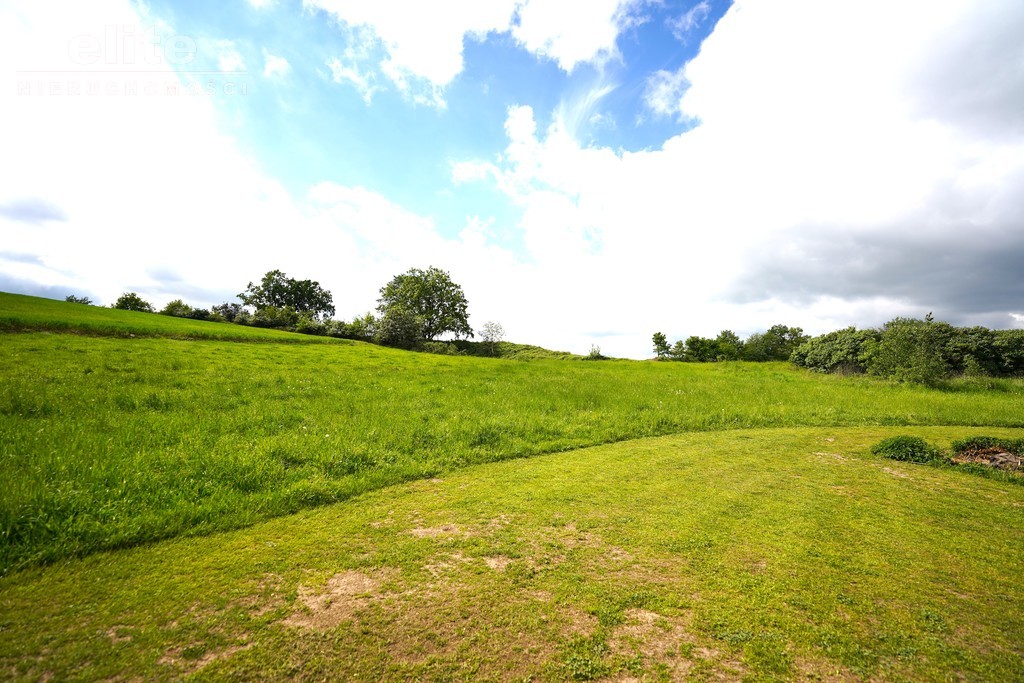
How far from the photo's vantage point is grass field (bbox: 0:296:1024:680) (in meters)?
3.53

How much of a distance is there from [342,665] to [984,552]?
8.55 meters

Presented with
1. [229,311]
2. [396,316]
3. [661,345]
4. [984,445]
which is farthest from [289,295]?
[984,445]

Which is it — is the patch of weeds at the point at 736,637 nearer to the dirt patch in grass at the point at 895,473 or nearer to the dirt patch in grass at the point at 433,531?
the dirt patch in grass at the point at 433,531

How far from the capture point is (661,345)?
2859 inches

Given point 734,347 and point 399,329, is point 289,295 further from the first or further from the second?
point 734,347

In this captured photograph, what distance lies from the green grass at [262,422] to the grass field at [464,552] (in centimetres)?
7

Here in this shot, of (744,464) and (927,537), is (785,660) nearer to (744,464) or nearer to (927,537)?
(927,537)

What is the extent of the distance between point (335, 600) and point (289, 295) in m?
Result: 102

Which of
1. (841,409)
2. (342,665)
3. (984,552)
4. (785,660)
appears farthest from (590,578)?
(841,409)

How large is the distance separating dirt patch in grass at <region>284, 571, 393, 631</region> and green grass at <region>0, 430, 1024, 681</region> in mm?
23

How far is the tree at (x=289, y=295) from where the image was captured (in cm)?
8719

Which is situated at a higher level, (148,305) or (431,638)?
(148,305)

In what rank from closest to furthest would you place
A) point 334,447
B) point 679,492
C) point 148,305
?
point 679,492 → point 334,447 → point 148,305

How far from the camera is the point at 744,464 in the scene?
984cm
